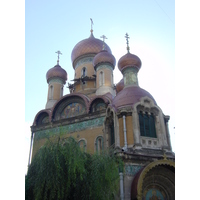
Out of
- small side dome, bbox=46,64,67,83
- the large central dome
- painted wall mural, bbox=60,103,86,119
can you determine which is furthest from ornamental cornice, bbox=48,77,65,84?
painted wall mural, bbox=60,103,86,119

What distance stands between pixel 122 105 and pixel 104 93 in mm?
4705

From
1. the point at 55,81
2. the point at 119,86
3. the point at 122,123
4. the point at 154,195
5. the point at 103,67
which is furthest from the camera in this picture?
the point at 55,81

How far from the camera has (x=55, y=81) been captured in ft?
62.5

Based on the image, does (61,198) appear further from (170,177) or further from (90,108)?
(90,108)

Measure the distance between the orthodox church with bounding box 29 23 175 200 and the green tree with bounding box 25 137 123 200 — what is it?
0.84 m

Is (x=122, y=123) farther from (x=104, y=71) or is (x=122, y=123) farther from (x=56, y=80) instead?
(x=56, y=80)

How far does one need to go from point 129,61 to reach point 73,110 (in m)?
4.84

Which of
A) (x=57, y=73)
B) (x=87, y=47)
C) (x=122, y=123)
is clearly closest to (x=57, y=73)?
(x=57, y=73)

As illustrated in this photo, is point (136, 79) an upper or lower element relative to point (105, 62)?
lower

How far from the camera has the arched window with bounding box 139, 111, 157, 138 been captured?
35.8ft

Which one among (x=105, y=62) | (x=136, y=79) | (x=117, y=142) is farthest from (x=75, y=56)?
(x=117, y=142)

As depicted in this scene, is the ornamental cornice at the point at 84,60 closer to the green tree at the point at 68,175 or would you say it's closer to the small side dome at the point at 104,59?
the small side dome at the point at 104,59

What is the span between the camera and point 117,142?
1055 centimetres

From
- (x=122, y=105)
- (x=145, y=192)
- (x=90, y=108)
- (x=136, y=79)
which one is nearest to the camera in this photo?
(x=145, y=192)
